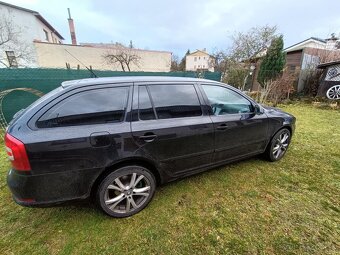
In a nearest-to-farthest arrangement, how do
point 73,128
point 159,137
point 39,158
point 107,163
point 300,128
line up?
point 39,158, point 73,128, point 107,163, point 159,137, point 300,128

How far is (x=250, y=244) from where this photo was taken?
1904 millimetres

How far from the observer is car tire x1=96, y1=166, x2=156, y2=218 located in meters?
2.05

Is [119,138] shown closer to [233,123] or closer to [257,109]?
[233,123]

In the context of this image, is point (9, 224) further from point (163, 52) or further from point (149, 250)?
point (163, 52)

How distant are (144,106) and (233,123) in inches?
53.6

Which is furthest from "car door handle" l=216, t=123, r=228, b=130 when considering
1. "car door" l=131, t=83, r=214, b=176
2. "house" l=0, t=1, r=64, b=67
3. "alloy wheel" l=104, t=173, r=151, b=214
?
"house" l=0, t=1, r=64, b=67

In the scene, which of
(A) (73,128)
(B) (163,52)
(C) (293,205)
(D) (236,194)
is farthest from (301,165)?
(B) (163,52)

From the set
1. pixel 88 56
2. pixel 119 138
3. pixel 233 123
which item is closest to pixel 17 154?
pixel 119 138

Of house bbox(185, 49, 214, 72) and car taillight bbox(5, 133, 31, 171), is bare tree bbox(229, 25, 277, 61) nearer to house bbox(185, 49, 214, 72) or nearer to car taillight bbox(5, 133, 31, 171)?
car taillight bbox(5, 133, 31, 171)

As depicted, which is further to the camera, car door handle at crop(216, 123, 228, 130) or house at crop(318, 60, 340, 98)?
house at crop(318, 60, 340, 98)

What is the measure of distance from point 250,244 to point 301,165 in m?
2.30

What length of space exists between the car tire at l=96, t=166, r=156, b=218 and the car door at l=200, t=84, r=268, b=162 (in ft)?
3.62

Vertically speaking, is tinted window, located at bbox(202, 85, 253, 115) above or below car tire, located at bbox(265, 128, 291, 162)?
above

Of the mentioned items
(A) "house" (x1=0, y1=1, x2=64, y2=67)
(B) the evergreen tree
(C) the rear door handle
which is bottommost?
(C) the rear door handle
